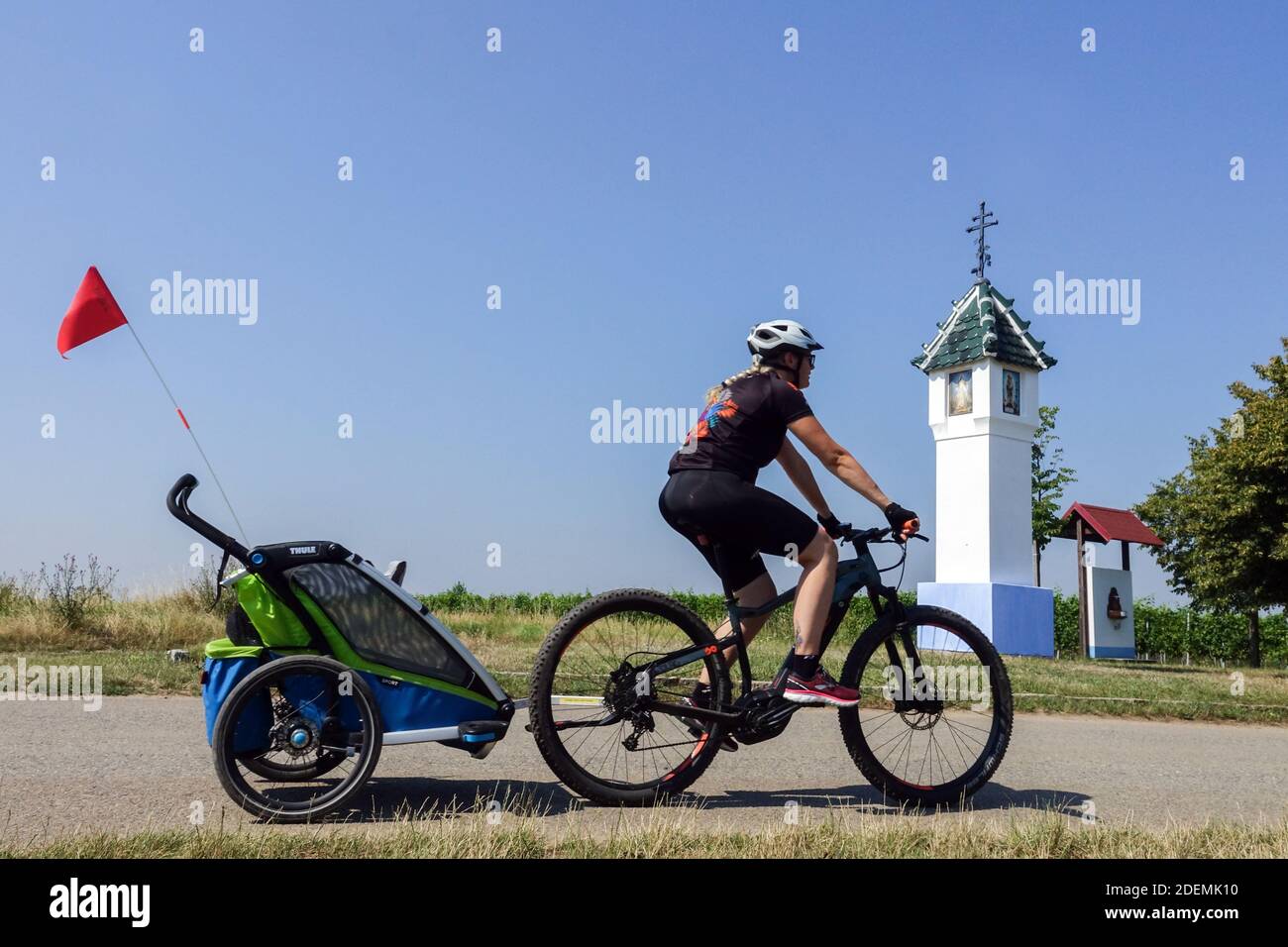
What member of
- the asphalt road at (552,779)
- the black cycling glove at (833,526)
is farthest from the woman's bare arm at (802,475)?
the asphalt road at (552,779)

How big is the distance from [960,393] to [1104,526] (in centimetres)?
689

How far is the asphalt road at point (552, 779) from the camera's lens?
14.7 feet

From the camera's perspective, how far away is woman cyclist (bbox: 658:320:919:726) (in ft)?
15.8

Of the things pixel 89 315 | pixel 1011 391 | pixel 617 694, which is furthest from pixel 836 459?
pixel 1011 391

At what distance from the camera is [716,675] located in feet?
16.1

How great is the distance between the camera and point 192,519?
15.0 feet

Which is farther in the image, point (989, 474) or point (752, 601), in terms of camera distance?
point (989, 474)

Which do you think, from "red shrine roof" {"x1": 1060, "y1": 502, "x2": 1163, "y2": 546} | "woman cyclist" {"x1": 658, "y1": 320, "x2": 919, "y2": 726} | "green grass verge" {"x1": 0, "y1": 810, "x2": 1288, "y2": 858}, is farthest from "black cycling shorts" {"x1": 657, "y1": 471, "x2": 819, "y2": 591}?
"red shrine roof" {"x1": 1060, "y1": 502, "x2": 1163, "y2": 546}

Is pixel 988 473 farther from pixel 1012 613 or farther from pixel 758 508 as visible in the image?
pixel 758 508
